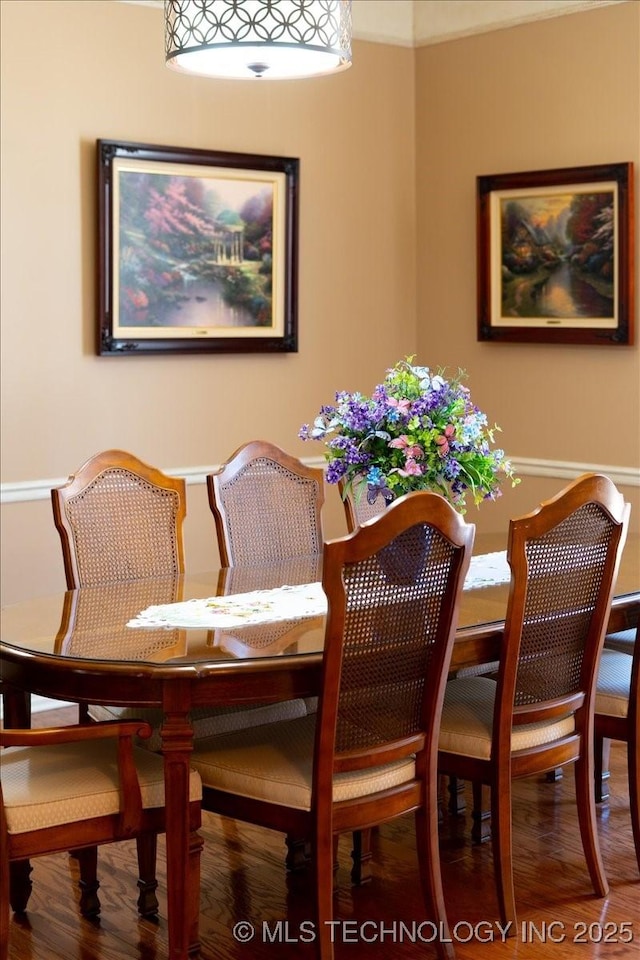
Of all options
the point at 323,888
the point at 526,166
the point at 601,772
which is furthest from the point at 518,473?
the point at 323,888

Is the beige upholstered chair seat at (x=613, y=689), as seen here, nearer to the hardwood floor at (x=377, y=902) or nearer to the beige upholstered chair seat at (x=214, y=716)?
the hardwood floor at (x=377, y=902)

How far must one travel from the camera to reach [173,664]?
9.38 ft

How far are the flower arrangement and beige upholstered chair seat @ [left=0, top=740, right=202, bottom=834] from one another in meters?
1.01

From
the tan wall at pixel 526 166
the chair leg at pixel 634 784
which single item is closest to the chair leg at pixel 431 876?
the chair leg at pixel 634 784

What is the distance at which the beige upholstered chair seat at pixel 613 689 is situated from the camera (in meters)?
3.69

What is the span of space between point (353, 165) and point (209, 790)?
3.84 meters

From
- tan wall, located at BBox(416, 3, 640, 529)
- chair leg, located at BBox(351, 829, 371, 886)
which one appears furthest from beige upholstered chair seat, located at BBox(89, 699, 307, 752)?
tan wall, located at BBox(416, 3, 640, 529)

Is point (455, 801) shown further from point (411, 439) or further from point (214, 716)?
point (411, 439)

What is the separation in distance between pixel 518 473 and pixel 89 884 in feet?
10.6

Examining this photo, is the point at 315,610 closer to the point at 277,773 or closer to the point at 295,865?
the point at 277,773

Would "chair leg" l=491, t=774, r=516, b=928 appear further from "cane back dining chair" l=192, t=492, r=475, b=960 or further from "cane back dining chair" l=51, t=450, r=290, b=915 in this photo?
"cane back dining chair" l=51, t=450, r=290, b=915

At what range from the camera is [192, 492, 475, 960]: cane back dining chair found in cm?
287

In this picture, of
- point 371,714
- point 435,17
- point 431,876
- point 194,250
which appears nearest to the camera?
point 371,714

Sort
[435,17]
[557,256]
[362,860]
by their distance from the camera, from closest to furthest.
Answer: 1. [362,860]
2. [557,256]
3. [435,17]
